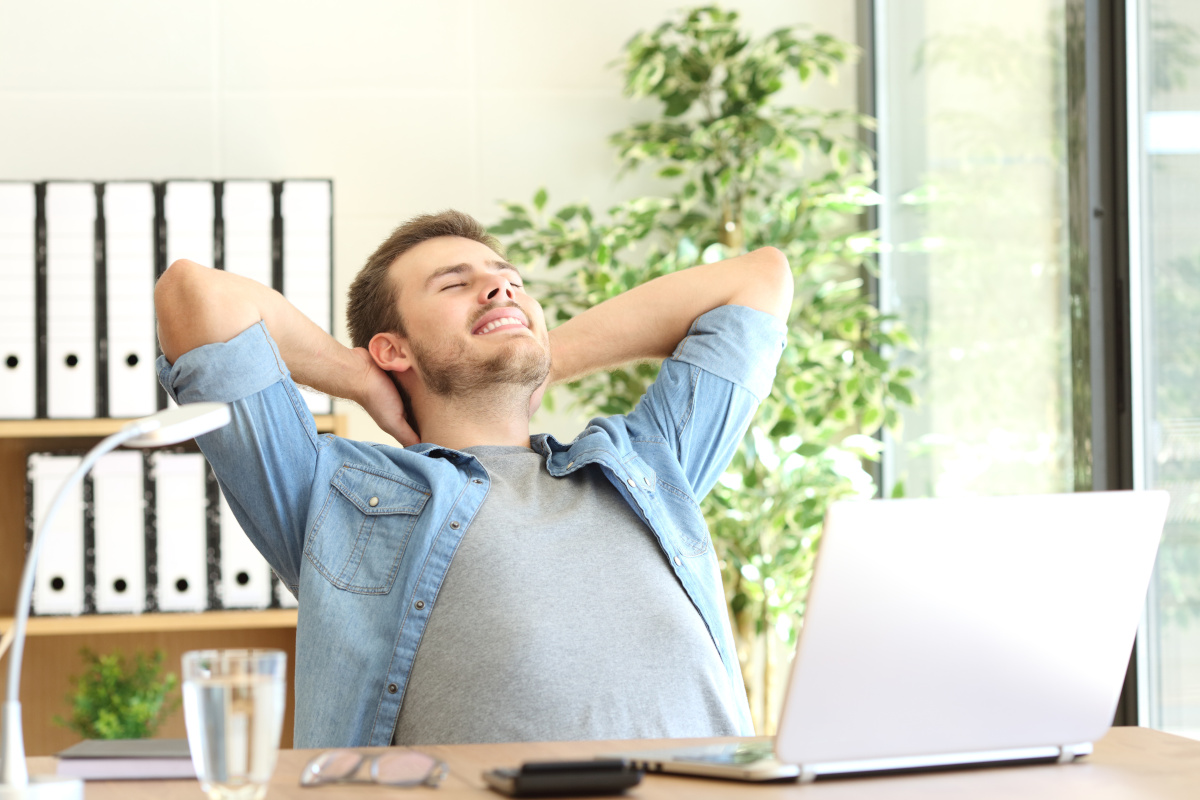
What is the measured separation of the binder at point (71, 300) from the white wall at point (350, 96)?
47 centimetres

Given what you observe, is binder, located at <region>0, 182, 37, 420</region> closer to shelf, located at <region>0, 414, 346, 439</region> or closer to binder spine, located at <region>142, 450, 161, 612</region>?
shelf, located at <region>0, 414, 346, 439</region>

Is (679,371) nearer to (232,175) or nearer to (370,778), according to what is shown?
(370,778)

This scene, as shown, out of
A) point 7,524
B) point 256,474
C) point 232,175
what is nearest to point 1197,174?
point 256,474

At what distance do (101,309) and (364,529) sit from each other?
1178mm

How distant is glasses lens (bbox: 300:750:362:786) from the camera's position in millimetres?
730

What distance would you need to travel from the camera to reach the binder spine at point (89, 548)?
220 cm

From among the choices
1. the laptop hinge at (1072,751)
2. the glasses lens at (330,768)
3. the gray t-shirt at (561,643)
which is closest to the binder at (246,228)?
the gray t-shirt at (561,643)

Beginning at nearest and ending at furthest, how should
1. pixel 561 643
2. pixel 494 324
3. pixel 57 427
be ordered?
1. pixel 561 643
2. pixel 494 324
3. pixel 57 427

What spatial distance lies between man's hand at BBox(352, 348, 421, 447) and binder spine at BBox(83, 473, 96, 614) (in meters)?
0.89

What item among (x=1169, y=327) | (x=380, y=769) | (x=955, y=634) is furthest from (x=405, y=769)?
(x=1169, y=327)

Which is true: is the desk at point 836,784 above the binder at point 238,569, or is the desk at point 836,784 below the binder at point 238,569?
above

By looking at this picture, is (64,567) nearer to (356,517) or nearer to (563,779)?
(356,517)

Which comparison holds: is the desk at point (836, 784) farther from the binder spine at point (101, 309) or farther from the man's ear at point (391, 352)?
the binder spine at point (101, 309)

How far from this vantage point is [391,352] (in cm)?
160
